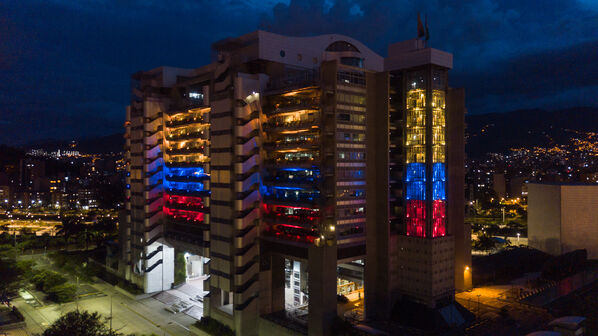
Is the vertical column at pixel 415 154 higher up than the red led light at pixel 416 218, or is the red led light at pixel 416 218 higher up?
the vertical column at pixel 415 154

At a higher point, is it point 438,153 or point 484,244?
point 438,153

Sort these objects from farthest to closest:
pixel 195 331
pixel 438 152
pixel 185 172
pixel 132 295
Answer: pixel 185 172 < pixel 132 295 < pixel 195 331 < pixel 438 152

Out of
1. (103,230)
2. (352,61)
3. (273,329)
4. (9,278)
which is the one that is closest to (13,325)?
(9,278)

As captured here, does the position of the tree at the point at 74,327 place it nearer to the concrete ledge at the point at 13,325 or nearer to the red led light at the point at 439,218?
the concrete ledge at the point at 13,325

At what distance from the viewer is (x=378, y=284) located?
59344mm

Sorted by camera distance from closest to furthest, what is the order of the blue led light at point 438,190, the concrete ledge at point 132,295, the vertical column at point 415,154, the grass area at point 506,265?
the vertical column at point 415,154, the blue led light at point 438,190, the grass area at point 506,265, the concrete ledge at point 132,295

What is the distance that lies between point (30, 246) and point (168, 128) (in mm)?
61010

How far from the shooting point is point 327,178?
180ft

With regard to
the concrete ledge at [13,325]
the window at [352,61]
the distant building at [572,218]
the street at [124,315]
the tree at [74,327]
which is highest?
the window at [352,61]

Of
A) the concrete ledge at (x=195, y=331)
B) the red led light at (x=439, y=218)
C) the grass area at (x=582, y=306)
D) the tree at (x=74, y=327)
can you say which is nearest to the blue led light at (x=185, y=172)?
the concrete ledge at (x=195, y=331)

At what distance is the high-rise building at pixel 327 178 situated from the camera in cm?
5594

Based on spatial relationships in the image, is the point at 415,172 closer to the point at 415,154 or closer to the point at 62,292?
the point at 415,154

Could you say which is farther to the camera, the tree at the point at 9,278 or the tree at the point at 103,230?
the tree at the point at 103,230

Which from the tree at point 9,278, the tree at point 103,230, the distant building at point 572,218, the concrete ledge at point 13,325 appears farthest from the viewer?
the tree at point 103,230
